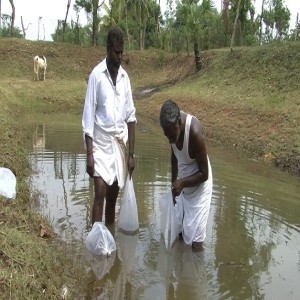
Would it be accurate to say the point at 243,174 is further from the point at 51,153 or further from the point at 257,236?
the point at 51,153

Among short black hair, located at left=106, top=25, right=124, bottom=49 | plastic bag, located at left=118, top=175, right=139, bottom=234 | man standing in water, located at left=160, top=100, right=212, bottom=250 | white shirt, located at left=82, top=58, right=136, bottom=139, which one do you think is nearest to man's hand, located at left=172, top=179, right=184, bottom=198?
man standing in water, located at left=160, top=100, right=212, bottom=250

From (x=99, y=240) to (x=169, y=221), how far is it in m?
0.78

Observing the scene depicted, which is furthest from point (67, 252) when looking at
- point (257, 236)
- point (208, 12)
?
point (208, 12)

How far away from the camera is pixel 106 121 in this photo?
4512mm

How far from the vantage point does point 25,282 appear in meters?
2.92

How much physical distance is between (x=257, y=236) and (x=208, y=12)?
2258 cm

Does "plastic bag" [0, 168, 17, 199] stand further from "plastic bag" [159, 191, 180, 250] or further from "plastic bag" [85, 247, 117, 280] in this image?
"plastic bag" [159, 191, 180, 250]

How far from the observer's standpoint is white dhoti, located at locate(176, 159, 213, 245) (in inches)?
176

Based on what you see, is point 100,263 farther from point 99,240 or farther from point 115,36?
point 115,36

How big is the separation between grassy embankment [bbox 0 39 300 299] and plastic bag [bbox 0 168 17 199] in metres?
0.11

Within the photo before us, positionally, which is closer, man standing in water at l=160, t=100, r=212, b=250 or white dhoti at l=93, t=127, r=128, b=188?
man standing in water at l=160, t=100, r=212, b=250

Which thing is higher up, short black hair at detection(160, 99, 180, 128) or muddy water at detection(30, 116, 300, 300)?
short black hair at detection(160, 99, 180, 128)

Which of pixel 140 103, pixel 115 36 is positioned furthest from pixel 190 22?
pixel 115 36

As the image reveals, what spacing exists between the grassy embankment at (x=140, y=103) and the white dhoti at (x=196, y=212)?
1232 millimetres
